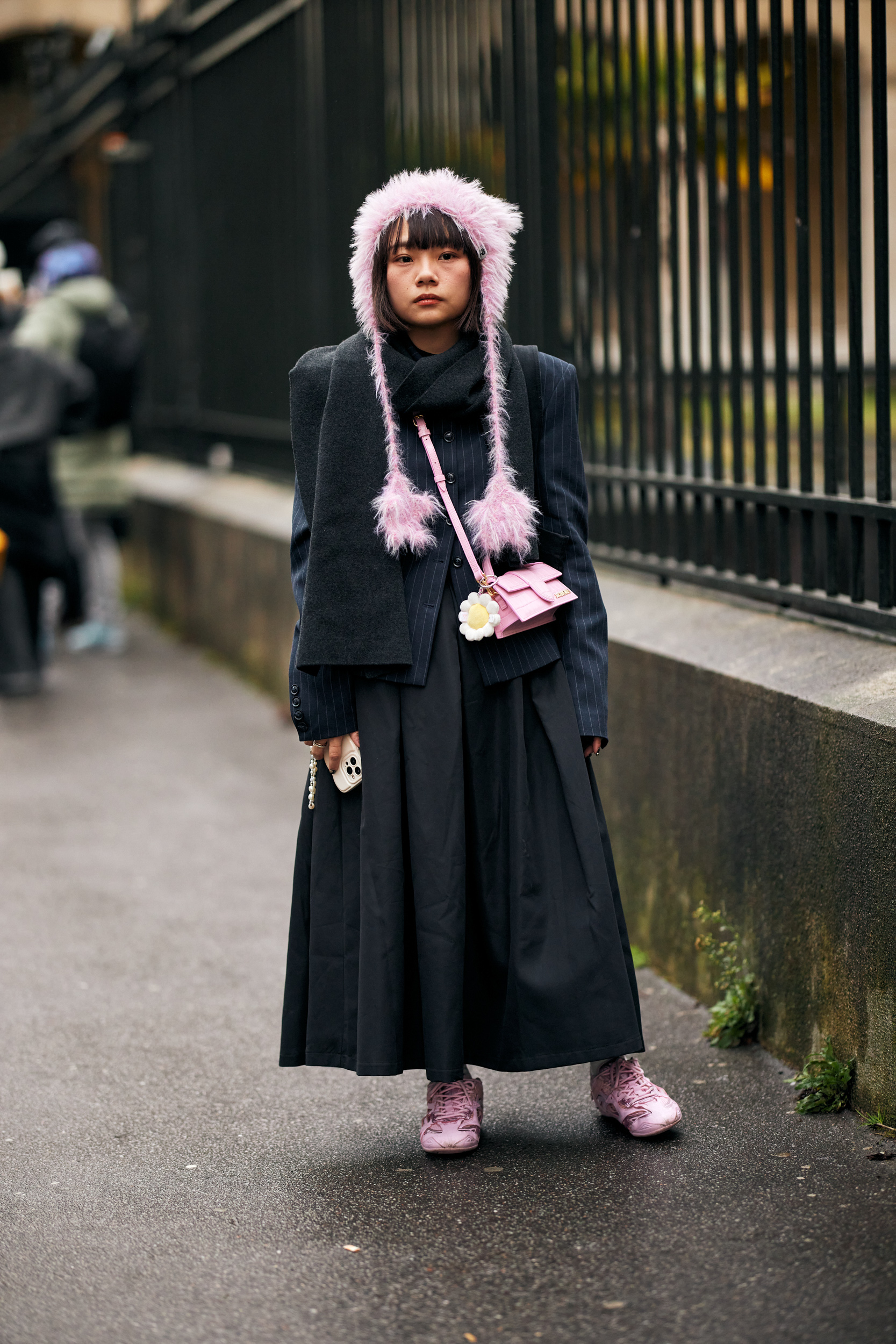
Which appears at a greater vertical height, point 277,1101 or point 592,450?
point 592,450

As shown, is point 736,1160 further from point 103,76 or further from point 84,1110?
point 103,76

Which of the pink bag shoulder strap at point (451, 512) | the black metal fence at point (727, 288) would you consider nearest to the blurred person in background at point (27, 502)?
the black metal fence at point (727, 288)

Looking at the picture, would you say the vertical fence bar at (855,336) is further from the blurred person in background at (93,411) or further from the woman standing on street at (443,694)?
the blurred person in background at (93,411)

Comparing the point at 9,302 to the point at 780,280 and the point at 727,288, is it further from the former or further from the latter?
the point at 780,280

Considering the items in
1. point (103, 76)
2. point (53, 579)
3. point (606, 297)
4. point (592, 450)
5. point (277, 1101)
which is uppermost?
point (103, 76)

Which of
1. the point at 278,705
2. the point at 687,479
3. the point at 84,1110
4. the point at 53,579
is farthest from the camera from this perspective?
the point at 53,579

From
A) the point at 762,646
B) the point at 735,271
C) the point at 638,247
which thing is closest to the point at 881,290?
the point at 735,271

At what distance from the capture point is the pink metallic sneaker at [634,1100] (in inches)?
143

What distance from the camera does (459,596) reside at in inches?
139

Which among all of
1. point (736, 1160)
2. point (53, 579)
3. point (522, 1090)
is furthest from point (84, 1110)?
point (53, 579)

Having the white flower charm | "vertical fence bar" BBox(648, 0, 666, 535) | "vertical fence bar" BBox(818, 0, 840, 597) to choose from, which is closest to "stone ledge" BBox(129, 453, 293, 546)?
"vertical fence bar" BBox(648, 0, 666, 535)

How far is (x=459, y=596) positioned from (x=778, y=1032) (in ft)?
4.32

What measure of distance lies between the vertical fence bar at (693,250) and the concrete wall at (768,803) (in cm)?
43

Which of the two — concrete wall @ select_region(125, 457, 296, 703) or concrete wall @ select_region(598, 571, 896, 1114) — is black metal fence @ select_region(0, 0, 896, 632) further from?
concrete wall @ select_region(125, 457, 296, 703)
